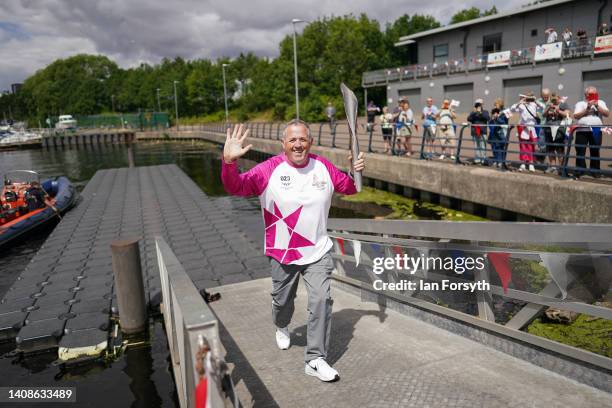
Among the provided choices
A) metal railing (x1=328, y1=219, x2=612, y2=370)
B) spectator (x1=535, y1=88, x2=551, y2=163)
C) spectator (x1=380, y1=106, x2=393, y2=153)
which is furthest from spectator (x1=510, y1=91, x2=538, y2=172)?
metal railing (x1=328, y1=219, x2=612, y2=370)

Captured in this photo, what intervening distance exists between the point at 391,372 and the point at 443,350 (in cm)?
55

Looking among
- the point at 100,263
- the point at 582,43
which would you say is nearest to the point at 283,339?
the point at 100,263

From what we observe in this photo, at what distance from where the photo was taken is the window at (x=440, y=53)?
4022cm

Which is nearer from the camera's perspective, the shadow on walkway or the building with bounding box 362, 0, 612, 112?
the shadow on walkway

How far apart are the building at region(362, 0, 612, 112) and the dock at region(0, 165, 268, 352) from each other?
22573 mm

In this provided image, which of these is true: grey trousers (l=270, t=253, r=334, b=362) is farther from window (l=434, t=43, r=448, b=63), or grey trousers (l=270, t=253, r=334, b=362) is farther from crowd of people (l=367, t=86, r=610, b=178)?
window (l=434, t=43, r=448, b=63)

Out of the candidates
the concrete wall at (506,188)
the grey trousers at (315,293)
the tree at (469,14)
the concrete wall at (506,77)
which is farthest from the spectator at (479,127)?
the tree at (469,14)

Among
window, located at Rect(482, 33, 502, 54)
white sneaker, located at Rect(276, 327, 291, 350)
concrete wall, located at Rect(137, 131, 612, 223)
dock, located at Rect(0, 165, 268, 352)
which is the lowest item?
dock, located at Rect(0, 165, 268, 352)

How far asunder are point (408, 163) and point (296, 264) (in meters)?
11.7

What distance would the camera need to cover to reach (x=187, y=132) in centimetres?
6353

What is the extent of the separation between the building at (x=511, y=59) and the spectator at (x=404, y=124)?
1599cm

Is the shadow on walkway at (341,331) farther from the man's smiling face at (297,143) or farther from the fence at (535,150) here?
the fence at (535,150)

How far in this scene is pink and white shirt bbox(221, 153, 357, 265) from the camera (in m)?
3.61

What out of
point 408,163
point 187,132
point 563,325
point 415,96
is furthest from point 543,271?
point 187,132
